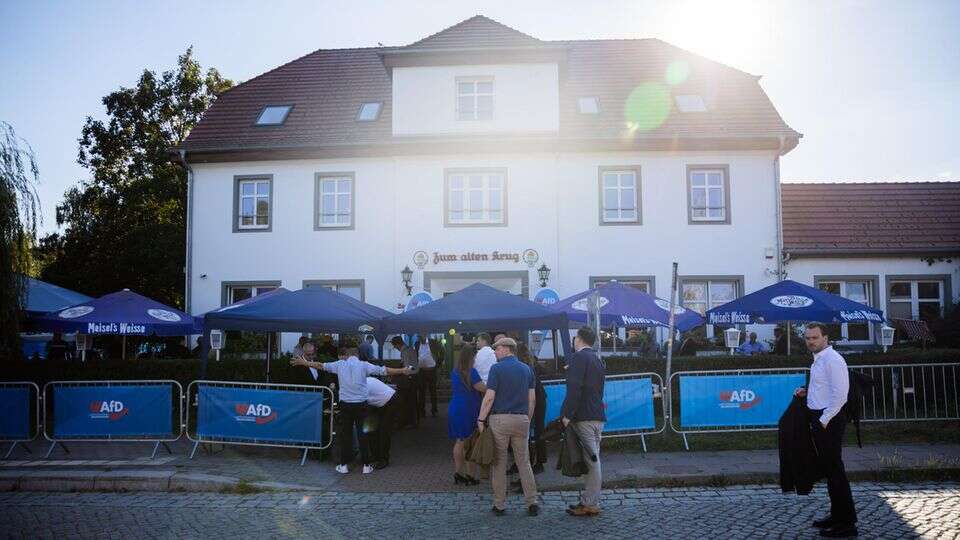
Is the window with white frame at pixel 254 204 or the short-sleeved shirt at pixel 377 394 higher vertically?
the window with white frame at pixel 254 204

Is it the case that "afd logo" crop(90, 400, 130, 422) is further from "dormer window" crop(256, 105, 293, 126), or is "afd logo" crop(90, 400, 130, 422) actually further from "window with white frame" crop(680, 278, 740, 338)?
"window with white frame" crop(680, 278, 740, 338)

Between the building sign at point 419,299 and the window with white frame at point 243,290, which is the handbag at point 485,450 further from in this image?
the window with white frame at point 243,290

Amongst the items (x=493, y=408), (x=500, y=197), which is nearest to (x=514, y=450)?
(x=493, y=408)

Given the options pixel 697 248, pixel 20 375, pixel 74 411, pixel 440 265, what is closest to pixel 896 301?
pixel 697 248

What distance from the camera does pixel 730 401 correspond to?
34.4 feet

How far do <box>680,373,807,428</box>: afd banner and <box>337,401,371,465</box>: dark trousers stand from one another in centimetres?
469

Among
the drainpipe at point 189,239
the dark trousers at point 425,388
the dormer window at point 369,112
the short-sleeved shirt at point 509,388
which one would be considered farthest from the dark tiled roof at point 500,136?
the short-sleeved shirt at point 509,388

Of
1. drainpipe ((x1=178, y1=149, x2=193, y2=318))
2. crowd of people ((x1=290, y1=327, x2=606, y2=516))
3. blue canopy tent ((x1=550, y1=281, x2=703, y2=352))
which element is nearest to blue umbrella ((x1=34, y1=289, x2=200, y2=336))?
crowd of people ((x1=290, y1=327, x2=606, y2=516))

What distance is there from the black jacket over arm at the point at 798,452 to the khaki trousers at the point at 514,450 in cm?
250

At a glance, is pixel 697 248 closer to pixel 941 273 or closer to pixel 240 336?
pixel 941 273

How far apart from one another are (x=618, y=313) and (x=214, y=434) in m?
7.22

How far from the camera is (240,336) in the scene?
19219mm

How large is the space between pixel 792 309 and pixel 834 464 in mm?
7310

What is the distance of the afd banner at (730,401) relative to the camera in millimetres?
10445
